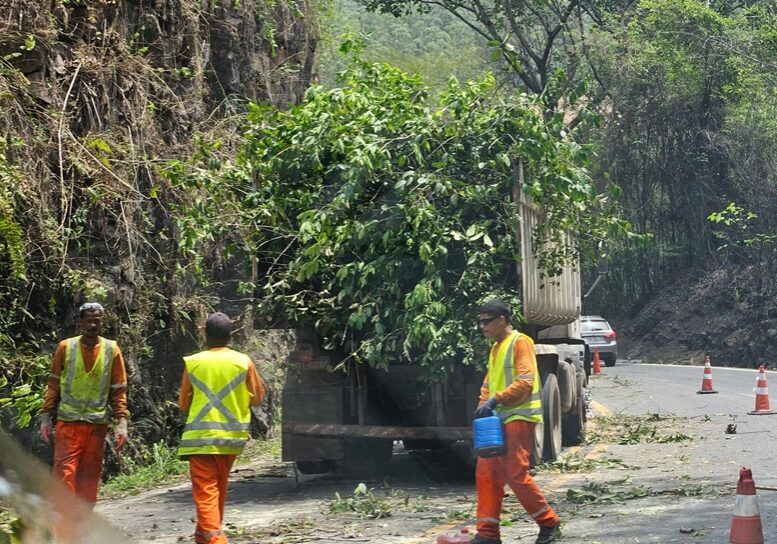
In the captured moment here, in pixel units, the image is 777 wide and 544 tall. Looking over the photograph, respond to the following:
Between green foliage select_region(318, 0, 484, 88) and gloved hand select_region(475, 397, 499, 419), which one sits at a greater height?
green foliage select_region(318, 0, 484, 88)

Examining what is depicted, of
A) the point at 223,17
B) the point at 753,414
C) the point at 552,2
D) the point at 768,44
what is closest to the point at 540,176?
the point at 223,17

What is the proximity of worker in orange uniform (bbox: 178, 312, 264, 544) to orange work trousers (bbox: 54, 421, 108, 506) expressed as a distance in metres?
1.58

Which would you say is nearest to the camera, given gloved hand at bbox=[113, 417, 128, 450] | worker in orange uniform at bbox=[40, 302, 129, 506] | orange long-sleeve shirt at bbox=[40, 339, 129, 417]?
worker in orange uniform at bbox=[40, 302, 129, 506]

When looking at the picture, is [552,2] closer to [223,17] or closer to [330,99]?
[223,17]

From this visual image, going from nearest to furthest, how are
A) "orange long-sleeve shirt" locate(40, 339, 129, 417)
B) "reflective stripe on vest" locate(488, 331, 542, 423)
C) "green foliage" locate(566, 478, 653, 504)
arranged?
"reflective stripe on vest" locate(488, 331, 542, 423)
"orange long-sleeve shirt" locate(40, 339, 129, 417)
"green foliage" locate(566, 478, 653, 504)

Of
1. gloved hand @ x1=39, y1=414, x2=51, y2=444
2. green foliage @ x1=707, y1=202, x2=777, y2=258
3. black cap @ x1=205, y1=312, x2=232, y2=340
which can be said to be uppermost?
green foliage @ x1=707, y1=202, x2=777, y2=258

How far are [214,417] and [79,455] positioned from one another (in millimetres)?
1844

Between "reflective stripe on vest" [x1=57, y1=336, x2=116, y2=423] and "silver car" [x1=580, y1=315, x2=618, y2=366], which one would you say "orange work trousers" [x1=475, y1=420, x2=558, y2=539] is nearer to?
"reflective stripe on vest" [x1=57, y1=336, x2=116, y2=423]

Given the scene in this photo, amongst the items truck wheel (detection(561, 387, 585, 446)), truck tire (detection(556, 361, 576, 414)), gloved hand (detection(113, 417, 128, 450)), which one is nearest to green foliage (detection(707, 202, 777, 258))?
truck wheel (detection(561, 387, 585, 446))

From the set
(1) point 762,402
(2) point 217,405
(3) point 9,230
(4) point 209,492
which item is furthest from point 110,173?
(1) point 762,402

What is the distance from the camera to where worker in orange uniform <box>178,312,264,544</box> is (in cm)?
726

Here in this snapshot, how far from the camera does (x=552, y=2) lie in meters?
38.7

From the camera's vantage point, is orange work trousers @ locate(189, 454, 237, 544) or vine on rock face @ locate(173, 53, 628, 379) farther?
vine on rock face @ locate(173, 53, 628, 379)

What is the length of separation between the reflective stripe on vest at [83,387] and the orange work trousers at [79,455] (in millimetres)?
70
